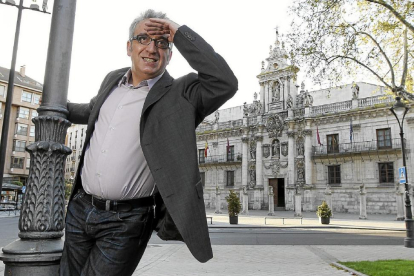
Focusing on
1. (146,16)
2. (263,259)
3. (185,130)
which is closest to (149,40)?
(146,16)

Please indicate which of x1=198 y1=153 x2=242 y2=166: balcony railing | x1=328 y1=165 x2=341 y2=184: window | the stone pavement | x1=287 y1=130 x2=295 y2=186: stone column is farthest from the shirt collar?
x1=198 y1=153 x2=242 y2=166: balcony railing

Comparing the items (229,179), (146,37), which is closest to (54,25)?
(146,37)

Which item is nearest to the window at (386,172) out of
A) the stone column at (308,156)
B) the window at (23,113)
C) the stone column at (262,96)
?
the stone column at (308,156)

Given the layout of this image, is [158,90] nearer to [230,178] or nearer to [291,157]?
[291,157]

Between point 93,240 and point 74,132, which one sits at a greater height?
point 74,132

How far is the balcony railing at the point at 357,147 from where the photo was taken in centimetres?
2855

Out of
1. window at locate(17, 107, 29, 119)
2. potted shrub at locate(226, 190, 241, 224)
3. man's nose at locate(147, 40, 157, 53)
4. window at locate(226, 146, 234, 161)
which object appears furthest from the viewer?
window at locate(17, 107, 29, 119)

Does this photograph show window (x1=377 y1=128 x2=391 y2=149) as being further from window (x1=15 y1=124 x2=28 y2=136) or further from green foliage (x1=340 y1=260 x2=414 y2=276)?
window (x1=15 y1=124 x2=28 y2=136)

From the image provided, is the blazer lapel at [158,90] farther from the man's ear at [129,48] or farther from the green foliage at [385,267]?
the green foliage at [385,267]

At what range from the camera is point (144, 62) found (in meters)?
2.00

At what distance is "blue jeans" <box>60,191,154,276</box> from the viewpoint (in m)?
1.83

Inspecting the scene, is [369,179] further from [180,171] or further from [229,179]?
[180,171]

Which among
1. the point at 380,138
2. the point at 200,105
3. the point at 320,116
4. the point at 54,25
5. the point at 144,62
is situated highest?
the point at 320,116

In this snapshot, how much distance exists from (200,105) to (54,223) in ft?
4.08
